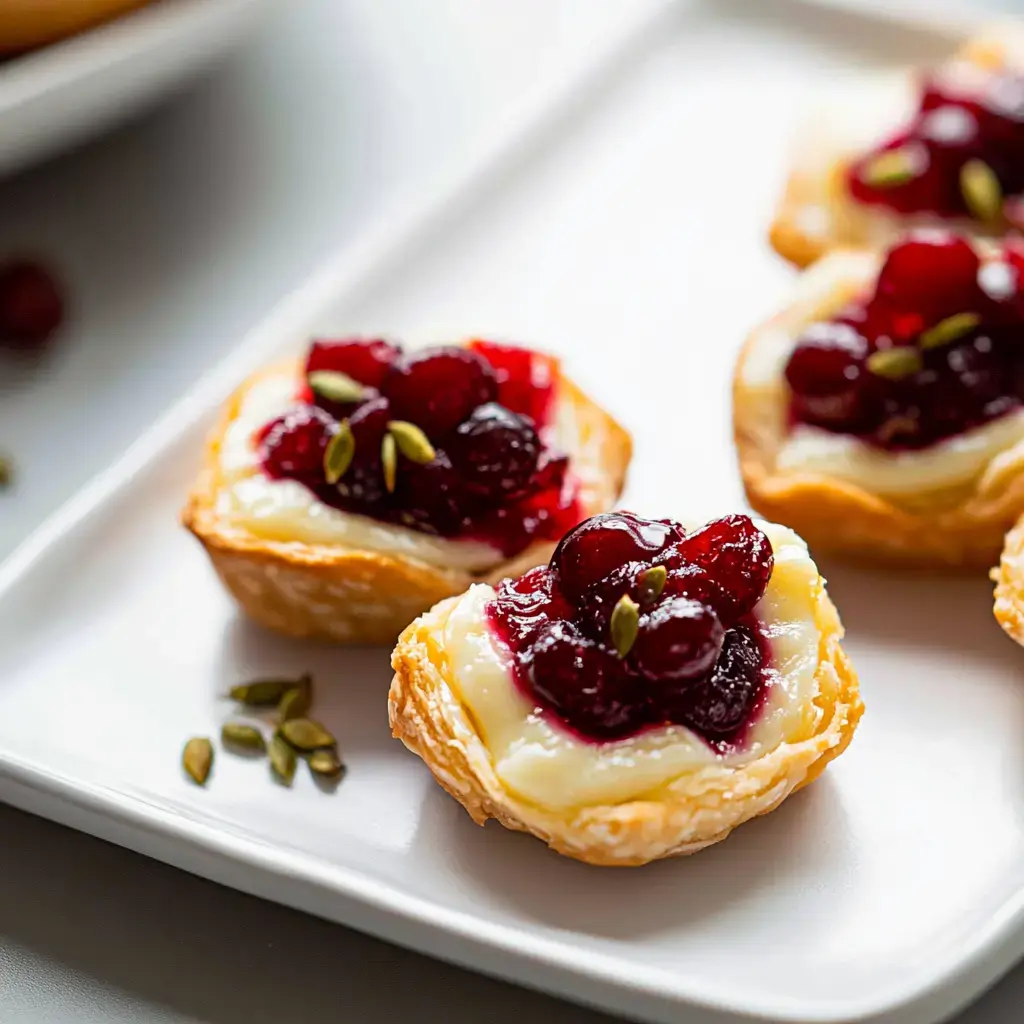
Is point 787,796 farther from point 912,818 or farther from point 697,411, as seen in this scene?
point 697,411

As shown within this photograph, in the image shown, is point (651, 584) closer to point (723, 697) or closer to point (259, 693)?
point (723, 697)

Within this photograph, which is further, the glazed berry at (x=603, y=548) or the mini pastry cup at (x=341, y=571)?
the mini pastry cup at (x=341, y=571)

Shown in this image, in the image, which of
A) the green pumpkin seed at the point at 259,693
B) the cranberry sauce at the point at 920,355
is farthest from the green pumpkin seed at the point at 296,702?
the cranberry sauce at the point at 920,355

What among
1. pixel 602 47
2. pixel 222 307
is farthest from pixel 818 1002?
pixel 602 47

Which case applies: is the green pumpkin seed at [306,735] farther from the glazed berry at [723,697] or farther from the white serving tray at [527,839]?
the glazed berry at [723,697]

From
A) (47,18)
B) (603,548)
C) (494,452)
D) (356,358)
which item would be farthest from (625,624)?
(47,18)

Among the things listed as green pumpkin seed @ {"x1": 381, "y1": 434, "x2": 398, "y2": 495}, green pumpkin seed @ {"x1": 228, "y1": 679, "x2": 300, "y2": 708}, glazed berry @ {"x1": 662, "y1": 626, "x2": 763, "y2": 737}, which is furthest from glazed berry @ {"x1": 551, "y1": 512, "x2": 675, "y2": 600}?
green pumpkin seed @ {"x1": 228, "y1": 679, "x2": 300, "y2": 708}
